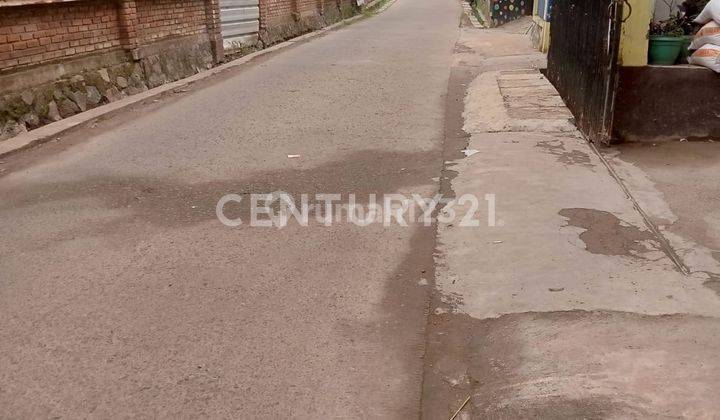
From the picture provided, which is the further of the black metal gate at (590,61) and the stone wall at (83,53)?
the stone wall at (83,53)

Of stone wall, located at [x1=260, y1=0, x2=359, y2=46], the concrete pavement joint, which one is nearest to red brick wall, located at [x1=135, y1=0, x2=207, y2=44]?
stone wall, located at [x1=260, y1=0, x2=359, y2=46]

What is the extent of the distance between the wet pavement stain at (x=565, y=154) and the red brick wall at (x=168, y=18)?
698 centimetres

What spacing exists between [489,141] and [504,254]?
9.54ft

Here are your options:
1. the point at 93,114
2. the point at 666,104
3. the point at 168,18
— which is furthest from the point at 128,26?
the point at 666,104

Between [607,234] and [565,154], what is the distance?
6.57ft

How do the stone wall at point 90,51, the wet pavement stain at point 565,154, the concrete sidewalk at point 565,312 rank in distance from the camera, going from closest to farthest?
the concrete sidewalk at point 565,312, the wet pavement stain at point 565,154, the stone wall at point 90,51

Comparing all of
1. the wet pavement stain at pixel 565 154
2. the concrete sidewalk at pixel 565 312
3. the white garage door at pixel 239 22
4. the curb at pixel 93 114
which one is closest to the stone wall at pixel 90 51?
the curb at pixel 93 114

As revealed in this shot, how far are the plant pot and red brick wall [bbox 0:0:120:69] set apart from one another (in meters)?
7.16

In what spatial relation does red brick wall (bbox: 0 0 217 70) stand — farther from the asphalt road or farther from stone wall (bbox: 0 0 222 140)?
the asphalt road

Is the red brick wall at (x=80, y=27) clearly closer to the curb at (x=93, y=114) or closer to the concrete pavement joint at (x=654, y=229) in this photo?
the curb at (x=93, y=114)

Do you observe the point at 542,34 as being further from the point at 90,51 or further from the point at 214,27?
the point at 90,51

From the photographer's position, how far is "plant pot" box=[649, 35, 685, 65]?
6.42m

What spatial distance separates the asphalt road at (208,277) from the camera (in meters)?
3.05

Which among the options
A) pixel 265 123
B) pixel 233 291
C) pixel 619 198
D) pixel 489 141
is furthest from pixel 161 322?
pixel 265 123
